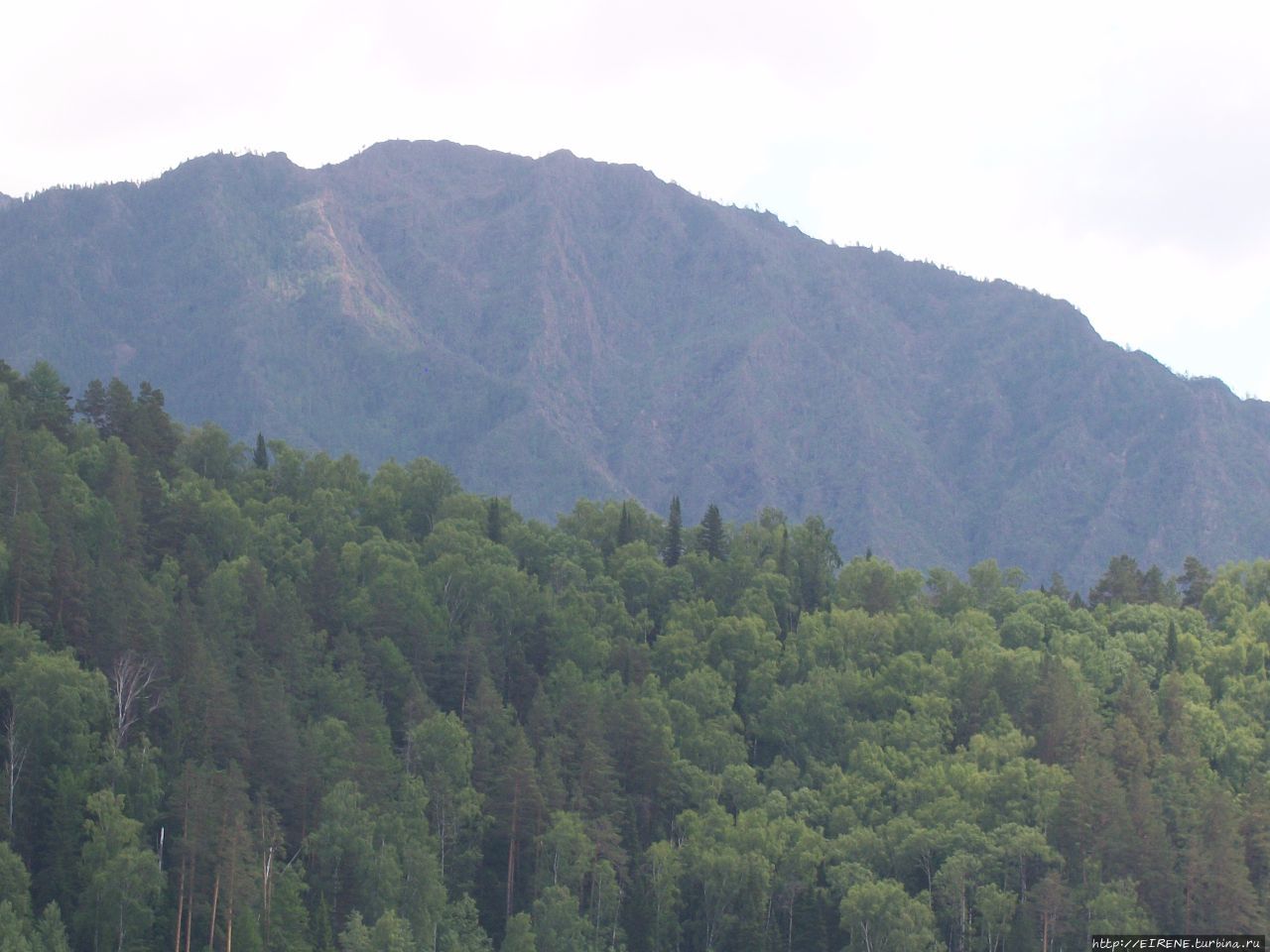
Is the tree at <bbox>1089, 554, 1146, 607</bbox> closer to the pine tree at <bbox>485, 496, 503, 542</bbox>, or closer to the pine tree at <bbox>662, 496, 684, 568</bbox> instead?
the pine tree at <bbox>662, 496, 684, 568</bbox>

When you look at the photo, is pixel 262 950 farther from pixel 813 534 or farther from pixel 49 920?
pixel 813 534

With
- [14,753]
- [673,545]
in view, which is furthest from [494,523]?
[14,753]

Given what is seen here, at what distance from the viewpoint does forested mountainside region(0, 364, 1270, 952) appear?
93.1 m

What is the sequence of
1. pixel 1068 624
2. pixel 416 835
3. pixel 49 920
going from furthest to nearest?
pixel 1068 624 < pixel 416 835 < pixel 49 920

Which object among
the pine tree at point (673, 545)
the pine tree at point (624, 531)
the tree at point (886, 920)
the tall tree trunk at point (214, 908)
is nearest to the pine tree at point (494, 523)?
the pine tree at point (624, 531)

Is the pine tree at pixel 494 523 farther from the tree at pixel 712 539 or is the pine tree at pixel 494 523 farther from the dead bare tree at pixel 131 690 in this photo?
the dead bare tree at pixel 131 690

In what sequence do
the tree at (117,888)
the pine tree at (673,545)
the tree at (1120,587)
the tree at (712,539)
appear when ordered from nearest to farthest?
the tree at (117,888) < the pine tree at (673,545) < the tree at (712,539) < the tree at (1120,587)

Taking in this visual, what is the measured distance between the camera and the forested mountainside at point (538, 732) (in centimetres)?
9312

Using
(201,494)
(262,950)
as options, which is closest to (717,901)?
(262,950)

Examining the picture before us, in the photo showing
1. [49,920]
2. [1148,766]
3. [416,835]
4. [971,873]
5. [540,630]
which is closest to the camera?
[49,920]

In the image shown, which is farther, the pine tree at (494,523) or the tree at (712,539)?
the tree at (712,539)

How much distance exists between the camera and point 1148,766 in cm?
12056

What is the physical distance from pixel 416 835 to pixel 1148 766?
4697 cm

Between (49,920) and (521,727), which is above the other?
(521,727)
